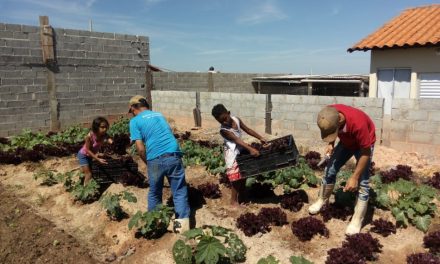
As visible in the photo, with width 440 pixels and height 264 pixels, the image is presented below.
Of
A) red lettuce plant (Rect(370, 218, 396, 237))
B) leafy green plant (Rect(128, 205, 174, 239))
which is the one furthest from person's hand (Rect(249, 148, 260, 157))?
red lettuce plant (Rect(370, 218, 396, 237))

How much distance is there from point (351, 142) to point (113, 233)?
10.1 ft

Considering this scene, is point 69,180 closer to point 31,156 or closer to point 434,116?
point 31,156

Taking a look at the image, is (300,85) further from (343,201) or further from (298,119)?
(343,201)

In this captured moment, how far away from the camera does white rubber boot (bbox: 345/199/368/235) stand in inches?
170

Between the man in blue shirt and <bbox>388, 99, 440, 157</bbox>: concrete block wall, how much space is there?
17.3 feet

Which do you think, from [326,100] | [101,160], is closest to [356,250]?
[101,160]

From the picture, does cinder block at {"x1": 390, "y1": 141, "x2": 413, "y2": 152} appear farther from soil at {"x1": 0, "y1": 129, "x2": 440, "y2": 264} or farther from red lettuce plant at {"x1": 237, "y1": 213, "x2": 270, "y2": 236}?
red lettuce plant at {"x1": 237, "y1": 213, "x2": 270, "y2": 236}

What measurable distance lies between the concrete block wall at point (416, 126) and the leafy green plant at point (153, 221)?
5448mm

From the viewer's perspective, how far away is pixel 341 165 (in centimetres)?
447

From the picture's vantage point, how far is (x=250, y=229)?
4.46 metres

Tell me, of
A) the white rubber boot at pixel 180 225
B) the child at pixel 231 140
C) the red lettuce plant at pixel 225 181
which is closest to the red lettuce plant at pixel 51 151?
the red lettuce plant at pixel 225 181

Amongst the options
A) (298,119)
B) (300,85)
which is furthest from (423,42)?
(300,85)

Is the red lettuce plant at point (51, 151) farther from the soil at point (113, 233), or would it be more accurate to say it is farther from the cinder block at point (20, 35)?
the cinder block at point (20, 35)

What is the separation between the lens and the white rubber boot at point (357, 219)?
14.2 ft
